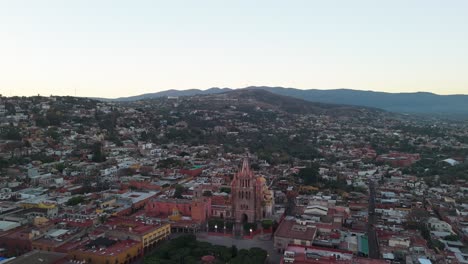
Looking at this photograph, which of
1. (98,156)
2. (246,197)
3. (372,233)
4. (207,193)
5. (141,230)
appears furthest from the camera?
(98,156)

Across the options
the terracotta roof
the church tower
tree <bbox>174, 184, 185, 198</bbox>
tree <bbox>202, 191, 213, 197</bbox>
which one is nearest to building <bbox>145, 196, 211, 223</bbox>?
the church tower

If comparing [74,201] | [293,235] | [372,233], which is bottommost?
[372,233]

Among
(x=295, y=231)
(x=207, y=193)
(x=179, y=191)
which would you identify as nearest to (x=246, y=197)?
(x=295, y=231)

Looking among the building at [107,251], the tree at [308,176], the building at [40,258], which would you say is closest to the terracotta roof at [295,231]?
the building at [107,251]

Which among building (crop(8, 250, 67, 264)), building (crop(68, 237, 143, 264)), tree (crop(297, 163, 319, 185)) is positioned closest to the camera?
building (crop(8, 250, 67, 264))

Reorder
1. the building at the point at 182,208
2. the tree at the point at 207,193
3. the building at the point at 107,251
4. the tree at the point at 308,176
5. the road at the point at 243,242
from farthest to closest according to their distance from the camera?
the tree at the point at 308,176 < the tree at the point at 207,193 < the building at the point at 182,208 < the road at the point at 243,242 < the building at the point at 107,251

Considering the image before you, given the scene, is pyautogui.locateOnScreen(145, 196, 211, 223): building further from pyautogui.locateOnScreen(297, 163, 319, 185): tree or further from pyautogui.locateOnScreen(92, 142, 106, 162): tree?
pyautogui.locateOnScreen(92, 142, 106, 162): tree

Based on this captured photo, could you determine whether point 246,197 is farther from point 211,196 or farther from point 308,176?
point 308,176

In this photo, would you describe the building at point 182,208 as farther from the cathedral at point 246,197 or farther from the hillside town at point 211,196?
the cathedral at point 246,197
